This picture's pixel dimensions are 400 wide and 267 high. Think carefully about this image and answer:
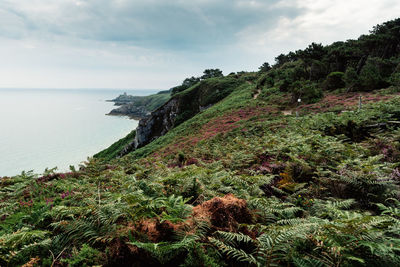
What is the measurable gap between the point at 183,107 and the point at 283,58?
47.9 m

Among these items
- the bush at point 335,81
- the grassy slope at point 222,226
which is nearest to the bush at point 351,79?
the bush at point 335,81

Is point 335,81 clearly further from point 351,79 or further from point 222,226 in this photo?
point 222,226

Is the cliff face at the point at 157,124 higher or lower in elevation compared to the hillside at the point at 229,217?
lower

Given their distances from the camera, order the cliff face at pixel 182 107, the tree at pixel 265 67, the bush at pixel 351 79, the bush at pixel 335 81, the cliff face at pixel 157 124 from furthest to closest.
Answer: the tree at pixel 265 67 < the cliff face at pixel 182 107 < the cliff face at pixel 157 124 < the bush at pixel 335 81 < the bush at pixel 351 79

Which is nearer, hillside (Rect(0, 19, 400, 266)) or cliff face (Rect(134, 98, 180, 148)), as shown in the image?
hillside (Rect(0, 19, 400, 266))

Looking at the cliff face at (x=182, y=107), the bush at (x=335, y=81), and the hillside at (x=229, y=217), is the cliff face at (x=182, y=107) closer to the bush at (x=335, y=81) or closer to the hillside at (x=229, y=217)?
the bush at (x=335, y=81)

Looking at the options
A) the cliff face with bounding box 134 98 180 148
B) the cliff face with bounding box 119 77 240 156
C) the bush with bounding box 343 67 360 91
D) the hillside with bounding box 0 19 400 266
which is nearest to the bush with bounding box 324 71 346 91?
the bush with bounding box 343 67 360 91

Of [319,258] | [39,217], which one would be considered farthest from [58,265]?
[319,258]

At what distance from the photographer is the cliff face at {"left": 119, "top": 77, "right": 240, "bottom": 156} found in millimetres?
57056

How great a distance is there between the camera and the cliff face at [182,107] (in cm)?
5706

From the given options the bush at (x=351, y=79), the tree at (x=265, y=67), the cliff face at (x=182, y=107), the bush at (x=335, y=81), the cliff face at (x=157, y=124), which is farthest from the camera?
the tree at (x=265, y=67)

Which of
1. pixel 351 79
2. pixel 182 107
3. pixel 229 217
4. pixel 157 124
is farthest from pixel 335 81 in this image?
pixel 157 124

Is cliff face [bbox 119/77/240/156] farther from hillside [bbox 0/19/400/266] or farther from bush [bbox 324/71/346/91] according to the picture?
hillside [bbox 0/19/400/266]

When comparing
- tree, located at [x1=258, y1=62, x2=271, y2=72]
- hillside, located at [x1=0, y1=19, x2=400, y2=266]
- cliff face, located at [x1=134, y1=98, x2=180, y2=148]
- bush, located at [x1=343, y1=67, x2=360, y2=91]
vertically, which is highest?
tree, located at [x1=258, y1=62, x2=271, y2=72]
